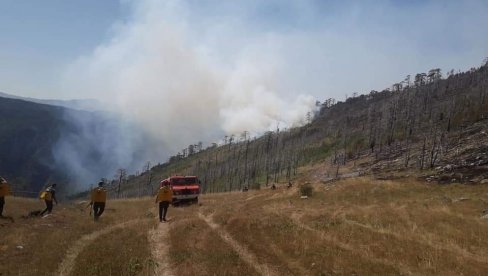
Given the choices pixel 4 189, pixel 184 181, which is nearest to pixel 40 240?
pixel 4 189

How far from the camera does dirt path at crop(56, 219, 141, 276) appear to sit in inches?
643

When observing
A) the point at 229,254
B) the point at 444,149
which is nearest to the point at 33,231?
the point at 229,254

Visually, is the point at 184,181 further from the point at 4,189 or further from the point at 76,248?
the point at 76,248

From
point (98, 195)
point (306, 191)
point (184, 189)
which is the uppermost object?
point (306, 191)

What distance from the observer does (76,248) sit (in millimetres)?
20031

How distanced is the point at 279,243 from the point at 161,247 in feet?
17.2

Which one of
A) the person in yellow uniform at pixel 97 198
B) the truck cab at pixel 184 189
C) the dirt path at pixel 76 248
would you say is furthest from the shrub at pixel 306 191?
the dirt path at pixel 76 248

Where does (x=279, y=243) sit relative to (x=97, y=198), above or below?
below

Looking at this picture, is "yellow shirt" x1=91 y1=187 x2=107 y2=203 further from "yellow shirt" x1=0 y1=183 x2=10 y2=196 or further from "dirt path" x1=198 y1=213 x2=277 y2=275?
"dirt path" x1=198 y1=213 x2=277 y2=275

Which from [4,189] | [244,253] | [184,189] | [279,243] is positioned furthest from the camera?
[184,189]

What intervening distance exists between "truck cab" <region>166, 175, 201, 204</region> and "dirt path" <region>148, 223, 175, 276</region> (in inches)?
686

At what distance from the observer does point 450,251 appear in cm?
1861

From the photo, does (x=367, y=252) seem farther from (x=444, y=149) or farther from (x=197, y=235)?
(x=444, y=149)

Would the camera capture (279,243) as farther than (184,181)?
No
